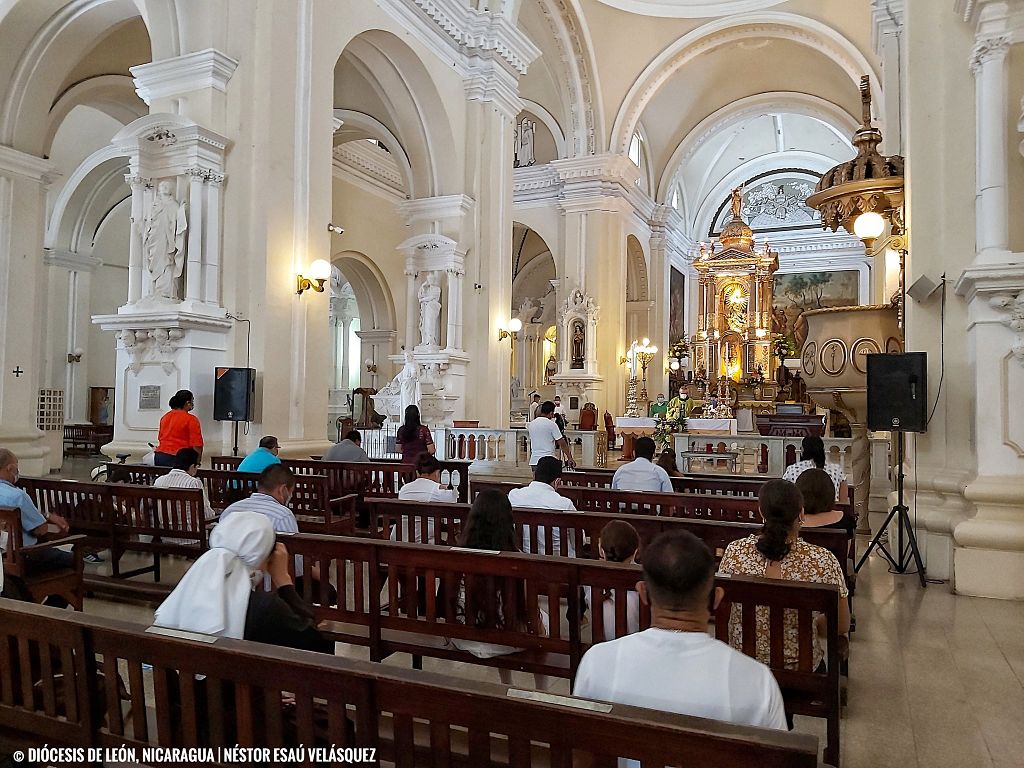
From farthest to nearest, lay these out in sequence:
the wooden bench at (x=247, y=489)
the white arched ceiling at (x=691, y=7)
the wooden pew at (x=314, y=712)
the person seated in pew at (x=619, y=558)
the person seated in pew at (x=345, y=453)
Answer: the white arched ceiling at (x=691, y=7), the person seated in pew at (x=345, y=453), the wooden bench at (x=247, y=489), the person seated in pew at (x=619, y=558), the wooden pew at (x=314, y=712)

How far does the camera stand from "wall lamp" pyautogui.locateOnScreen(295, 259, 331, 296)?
9820 millimetres

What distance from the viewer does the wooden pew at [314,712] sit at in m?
1.46

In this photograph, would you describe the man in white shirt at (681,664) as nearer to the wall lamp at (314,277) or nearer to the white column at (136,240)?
the wall lamp at (314,277)

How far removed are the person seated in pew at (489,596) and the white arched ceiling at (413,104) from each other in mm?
10782

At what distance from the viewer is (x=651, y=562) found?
182 cm

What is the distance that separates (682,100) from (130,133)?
18171mm

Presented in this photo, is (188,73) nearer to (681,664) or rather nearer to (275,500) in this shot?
(275,500)

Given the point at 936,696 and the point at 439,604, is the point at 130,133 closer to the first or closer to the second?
the point at 439,604

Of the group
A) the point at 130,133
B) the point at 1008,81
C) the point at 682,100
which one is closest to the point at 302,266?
the point at 130,133

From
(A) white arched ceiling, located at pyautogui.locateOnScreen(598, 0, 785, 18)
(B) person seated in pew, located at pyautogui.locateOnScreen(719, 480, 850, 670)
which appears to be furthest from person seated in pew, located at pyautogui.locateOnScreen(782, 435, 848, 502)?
(A) white arched ceiling, located at pyautogui.locateOnScreen(598, 0, 785, 18)

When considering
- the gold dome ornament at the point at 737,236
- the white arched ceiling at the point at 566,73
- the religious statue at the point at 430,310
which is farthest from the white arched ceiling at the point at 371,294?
the gold dome ornament at the point at 737,236

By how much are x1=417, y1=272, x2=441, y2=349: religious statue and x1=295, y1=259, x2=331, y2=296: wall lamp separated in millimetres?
3683

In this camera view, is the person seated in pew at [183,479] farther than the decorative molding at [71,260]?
No

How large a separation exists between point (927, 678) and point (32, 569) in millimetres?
4681
